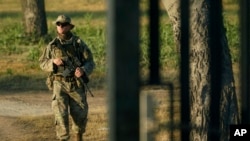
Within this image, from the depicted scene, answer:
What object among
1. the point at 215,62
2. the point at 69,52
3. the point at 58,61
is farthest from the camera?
the point at 69,52

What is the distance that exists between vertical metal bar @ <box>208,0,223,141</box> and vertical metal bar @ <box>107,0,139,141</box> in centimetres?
67

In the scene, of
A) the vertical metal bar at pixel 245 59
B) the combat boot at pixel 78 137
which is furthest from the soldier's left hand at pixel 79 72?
the vertical metal bar at pixel 245 59

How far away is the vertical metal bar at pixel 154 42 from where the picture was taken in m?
3.21

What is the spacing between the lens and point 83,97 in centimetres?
1102

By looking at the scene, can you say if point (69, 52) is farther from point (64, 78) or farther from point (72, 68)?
point (64, 78)

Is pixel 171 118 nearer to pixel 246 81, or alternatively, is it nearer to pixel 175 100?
pixel 175 100

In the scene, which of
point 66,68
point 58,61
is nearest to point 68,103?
point 66,68

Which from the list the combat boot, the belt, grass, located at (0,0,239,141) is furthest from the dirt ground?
the belt

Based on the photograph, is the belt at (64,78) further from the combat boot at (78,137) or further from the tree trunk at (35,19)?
the tree trunk at (35,19)

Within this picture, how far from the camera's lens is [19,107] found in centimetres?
1560

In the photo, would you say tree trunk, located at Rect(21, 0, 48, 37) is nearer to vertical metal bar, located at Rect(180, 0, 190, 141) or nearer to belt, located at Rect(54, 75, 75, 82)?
belt, located at Rect(54, 75, 75, 82)

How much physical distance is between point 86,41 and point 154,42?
20368 mm

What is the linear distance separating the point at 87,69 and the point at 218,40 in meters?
7.21

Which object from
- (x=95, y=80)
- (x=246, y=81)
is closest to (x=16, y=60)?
(x=95, y=80)
